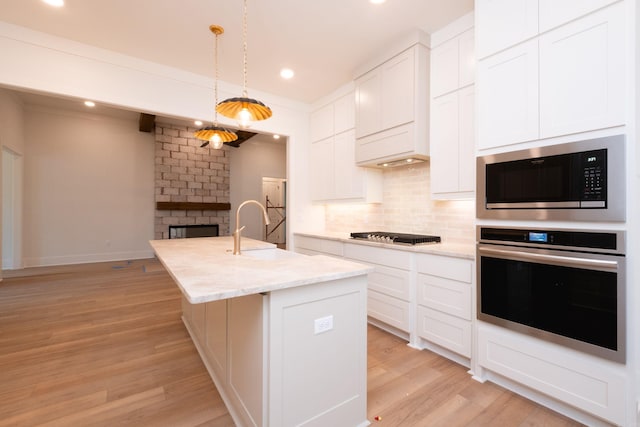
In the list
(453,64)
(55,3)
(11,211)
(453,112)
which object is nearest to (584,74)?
(453,112)

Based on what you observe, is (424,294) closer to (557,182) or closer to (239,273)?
(557,182)

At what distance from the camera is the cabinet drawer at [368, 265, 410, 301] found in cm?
259

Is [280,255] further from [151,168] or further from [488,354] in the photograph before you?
[151,168]

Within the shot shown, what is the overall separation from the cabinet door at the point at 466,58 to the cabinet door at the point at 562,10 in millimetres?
652

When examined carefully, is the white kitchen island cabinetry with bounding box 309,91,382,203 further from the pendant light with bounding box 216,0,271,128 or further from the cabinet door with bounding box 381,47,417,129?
the pendant light with bounding box 216,0,271,128

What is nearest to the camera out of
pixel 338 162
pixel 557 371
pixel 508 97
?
pixel 557 371

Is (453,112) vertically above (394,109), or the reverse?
(394,109)

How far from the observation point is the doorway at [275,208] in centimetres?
899

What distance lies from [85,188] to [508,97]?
7.44m

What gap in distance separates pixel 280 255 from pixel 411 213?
1.66 metres

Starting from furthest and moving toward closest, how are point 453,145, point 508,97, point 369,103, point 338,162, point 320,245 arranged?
point 338,162 → point 320,245 → point 369,103 → point 453,145 → point 508,97

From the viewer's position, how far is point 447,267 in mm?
2275

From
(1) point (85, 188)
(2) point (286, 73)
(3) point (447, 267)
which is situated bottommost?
(3) point (447, 267)

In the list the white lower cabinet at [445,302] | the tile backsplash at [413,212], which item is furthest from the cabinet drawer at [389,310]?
the tile backsplash at [413,212]
